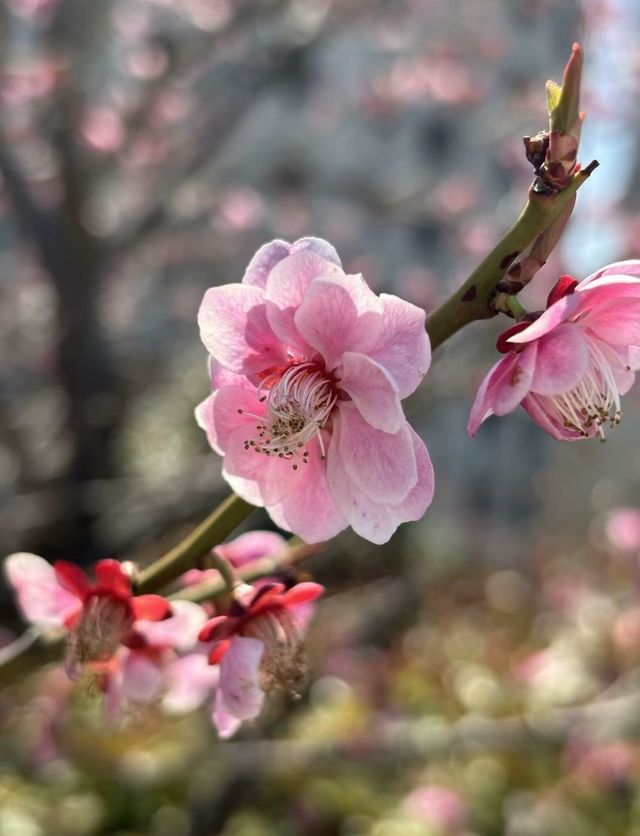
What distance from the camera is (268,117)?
15320 mm

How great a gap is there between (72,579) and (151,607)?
101mm

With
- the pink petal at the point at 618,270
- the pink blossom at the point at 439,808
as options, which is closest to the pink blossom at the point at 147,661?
the pink petal at the point at 618,270

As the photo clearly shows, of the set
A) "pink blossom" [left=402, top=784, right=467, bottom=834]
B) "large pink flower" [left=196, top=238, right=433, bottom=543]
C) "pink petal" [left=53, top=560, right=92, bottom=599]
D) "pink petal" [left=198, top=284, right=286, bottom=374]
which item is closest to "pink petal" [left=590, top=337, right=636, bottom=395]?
"large pink flower" [left=196, top=238, right=433, bottom=543]

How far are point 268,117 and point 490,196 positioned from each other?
4740 mm

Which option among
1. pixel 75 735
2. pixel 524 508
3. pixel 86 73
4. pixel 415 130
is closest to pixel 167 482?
pixel 75 735

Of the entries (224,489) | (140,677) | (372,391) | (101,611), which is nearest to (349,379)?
(372,391)

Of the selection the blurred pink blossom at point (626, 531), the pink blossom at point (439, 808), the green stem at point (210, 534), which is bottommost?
the pink blossom at point (439, 808)

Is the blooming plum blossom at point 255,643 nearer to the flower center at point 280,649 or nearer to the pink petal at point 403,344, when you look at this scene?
the flower center at point 280,649

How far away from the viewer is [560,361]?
64 centimetres

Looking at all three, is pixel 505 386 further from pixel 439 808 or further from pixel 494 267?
pixel 439 808

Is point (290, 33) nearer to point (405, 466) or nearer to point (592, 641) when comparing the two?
point (592, 641)

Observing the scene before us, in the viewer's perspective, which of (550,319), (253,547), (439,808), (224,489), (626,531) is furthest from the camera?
(224,489)

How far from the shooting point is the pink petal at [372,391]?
0.63m

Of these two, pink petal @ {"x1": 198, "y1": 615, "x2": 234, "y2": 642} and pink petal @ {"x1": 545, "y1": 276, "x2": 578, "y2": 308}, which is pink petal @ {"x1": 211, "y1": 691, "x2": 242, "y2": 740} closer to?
pink petal @ {"x1": 198, "y1": 615, "x2": 234, "y2": 642}
